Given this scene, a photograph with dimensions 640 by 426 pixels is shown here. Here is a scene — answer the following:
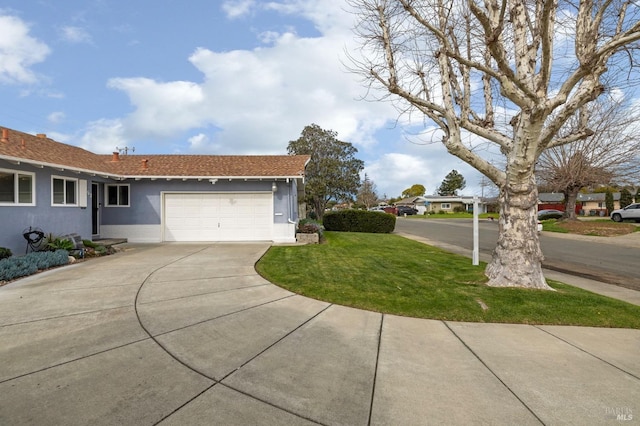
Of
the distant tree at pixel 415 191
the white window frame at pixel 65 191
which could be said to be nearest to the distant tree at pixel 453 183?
the distant tree at pixel 415 191

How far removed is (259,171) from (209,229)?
3378 millimetres

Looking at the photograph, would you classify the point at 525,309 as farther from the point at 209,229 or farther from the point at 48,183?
the point at 48,183

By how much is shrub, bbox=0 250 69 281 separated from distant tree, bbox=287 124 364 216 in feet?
73.0

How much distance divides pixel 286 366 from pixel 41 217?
10.7 m

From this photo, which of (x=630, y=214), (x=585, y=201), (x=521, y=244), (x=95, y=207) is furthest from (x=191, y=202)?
(x=585, y=201)

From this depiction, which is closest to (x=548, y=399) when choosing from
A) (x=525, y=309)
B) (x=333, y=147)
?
(x=525, y=309)

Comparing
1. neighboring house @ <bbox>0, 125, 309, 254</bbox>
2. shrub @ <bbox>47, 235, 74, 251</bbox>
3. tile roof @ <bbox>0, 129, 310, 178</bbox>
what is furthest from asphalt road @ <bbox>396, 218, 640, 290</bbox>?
shrub @ <bbox>47, 235, 74, 251</bbox>

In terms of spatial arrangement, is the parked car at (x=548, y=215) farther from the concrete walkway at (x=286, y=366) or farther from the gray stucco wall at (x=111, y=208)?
the concrete walkway at (x=286, y=366)

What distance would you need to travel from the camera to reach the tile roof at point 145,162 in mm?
10016

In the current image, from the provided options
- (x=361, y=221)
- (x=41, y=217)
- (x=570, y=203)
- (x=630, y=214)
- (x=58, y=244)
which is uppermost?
(x=570, y=203)

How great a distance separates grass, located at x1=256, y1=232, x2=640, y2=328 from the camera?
5004mm

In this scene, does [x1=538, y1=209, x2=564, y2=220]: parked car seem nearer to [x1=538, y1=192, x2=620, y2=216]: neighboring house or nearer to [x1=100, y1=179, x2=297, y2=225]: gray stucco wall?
[x1=538, y1=192, x2=620, y2=216]: neighboring house

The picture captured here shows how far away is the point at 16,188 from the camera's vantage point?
30.3ft

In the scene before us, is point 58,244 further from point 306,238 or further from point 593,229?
point 593,229
